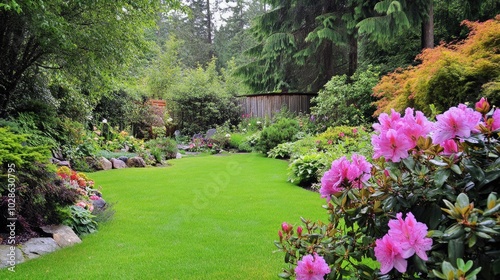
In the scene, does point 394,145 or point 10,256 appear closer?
point 394,145

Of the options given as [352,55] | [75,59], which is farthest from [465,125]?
[352,55]

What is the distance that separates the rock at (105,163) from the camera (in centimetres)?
760

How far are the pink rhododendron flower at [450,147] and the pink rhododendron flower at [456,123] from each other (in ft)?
0.23

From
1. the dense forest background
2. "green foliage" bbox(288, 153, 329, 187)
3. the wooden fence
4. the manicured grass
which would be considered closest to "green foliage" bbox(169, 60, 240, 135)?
the dense forest background

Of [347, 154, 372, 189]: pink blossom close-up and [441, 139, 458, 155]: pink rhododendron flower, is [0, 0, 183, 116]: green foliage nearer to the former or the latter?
[347, 154, 372, 189]: pink blossom close-up

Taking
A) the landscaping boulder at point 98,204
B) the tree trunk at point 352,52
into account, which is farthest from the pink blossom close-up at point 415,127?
the tree trunk at point 352,52

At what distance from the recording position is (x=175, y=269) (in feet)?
8.65

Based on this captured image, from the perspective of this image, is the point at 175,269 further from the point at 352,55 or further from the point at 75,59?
the point at 352,55

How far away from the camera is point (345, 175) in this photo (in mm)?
1323

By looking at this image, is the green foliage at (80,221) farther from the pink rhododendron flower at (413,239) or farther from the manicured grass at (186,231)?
the pink rhododendron flower at (413,239)

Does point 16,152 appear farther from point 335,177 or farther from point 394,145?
point 394,145

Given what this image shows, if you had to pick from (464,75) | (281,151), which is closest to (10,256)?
(464,75)

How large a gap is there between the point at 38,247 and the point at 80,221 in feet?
2.01

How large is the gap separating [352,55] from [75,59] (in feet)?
32.2
